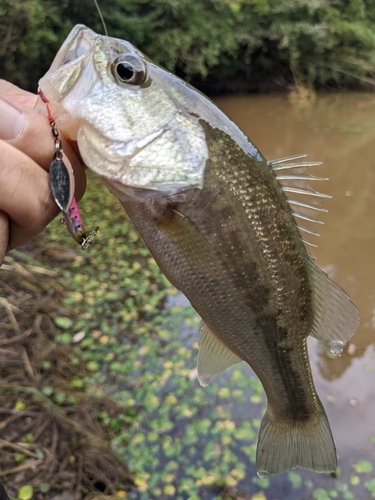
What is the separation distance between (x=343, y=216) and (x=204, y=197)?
4.83m

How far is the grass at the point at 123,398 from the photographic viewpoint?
2418 millimetres

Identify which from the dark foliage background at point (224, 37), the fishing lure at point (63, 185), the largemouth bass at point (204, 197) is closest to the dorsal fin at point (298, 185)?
the largemouth bass at point (204, 197)

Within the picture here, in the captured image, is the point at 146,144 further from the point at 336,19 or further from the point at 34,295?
the point at 336,19

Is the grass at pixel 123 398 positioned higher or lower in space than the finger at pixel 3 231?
lower

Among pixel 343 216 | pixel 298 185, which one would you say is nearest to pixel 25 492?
pixel 298 185

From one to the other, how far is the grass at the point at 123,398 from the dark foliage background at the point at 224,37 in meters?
5.45

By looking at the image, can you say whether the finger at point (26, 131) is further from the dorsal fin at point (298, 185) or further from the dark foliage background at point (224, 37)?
the dark foliage background at point (224, 37)

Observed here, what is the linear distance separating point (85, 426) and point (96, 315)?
1241mm

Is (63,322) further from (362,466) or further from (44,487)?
(362,466)

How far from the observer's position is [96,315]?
12.2 ft

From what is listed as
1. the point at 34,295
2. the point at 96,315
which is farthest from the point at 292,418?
the point at 34,295

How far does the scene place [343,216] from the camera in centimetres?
546

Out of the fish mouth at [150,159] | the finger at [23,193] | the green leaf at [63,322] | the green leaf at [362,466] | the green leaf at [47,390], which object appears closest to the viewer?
the finger at [23,193]

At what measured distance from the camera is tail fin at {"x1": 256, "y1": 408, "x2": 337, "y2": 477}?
1.55 metres
